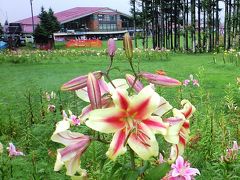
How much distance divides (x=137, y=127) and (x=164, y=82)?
193mm

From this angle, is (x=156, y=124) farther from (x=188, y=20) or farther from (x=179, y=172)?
(x=188, y=20)

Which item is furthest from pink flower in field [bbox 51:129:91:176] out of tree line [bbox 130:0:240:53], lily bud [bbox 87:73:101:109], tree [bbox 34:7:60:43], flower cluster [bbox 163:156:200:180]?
tree [bbox 34:7:60:43]

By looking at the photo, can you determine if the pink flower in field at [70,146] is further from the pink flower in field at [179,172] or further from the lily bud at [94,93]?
the pink flower in field at [179,172]

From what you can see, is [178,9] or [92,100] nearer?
[92,100]

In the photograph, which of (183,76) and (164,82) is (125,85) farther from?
(183,76)

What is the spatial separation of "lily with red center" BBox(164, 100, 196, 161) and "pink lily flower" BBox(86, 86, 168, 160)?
0.04m

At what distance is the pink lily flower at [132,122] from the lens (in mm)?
1160

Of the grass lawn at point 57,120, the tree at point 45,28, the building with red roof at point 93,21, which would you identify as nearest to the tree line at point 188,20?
the tree at point 45,28

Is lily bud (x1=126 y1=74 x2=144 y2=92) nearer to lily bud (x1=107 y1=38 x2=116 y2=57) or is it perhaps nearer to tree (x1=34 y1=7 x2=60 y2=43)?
lily bud (x1=107 y1=38 x2=116 y2=57)

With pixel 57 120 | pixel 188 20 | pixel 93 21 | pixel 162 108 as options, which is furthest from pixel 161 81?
pixel 93 21

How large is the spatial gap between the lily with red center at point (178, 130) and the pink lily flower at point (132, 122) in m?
0.04

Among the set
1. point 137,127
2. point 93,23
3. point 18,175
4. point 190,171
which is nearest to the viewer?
point 137,127

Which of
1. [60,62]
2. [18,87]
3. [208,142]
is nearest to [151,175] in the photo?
[208,142]

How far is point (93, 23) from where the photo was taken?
58281 mm
